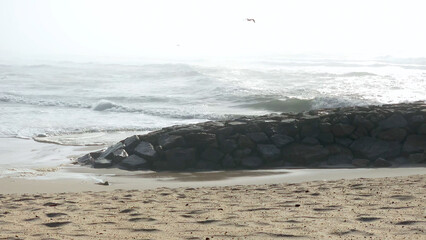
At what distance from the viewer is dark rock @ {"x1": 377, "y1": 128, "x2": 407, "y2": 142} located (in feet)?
28.4

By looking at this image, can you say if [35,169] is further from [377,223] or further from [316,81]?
[316,81]

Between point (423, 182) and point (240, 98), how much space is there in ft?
61.3

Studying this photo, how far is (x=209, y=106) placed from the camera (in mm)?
22281

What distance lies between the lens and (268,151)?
8648 millimetres

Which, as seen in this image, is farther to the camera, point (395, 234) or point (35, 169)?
point (35, 169)

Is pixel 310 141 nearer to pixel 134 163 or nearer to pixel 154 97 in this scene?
pixel 134 163

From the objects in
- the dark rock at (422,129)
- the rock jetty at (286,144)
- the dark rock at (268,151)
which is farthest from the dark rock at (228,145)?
the dark rock at (422,129)

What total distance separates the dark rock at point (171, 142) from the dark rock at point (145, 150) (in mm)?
181

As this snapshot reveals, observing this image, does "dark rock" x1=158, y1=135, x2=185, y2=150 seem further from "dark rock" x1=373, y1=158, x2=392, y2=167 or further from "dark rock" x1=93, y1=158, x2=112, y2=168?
"dark rock" x1=373, y1=158, x2=392, y2=167

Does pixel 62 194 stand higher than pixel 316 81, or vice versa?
pixel 316 81

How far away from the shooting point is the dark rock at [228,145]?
28.5 feet

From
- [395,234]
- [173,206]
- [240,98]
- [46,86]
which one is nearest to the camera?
[395,234]

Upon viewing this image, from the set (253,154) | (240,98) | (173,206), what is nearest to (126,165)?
(253,154)

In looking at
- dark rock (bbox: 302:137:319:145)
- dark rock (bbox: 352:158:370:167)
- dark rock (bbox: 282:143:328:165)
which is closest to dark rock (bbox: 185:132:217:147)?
dark rock (bbox: 282:143:328:165)
